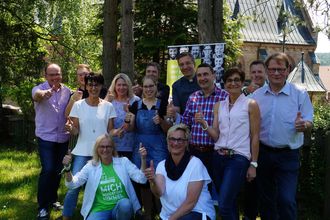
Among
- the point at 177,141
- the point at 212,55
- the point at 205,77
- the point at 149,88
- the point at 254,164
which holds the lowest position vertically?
the point at 254,164

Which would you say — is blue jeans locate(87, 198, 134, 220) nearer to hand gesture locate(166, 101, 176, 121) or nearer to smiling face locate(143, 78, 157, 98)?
hand gesture locate(166, 101, 176, 121)

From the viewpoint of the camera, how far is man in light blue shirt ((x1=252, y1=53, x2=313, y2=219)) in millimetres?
4344

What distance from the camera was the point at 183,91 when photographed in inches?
204

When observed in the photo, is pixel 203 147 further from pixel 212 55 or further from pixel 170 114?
pixel 212 55

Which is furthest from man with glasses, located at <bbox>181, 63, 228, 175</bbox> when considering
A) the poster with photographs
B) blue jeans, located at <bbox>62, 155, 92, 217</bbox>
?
the poster with photographs

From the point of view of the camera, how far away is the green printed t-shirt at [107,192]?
4.63m

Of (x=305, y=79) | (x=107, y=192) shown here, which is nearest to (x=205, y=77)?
(x=107, y=192)

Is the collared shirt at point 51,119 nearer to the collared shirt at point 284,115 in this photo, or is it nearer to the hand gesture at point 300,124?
the collared shirt at point 284,115

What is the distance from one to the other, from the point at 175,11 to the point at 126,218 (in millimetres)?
17320

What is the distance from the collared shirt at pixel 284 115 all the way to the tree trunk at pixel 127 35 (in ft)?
13.5

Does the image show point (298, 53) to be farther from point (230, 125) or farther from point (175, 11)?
point (230, 125)

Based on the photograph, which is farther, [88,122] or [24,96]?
[24,96]

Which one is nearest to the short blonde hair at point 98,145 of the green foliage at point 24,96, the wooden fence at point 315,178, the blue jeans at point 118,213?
the blue jeans at point 118,213

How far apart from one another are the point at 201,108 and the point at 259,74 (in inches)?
37.0
